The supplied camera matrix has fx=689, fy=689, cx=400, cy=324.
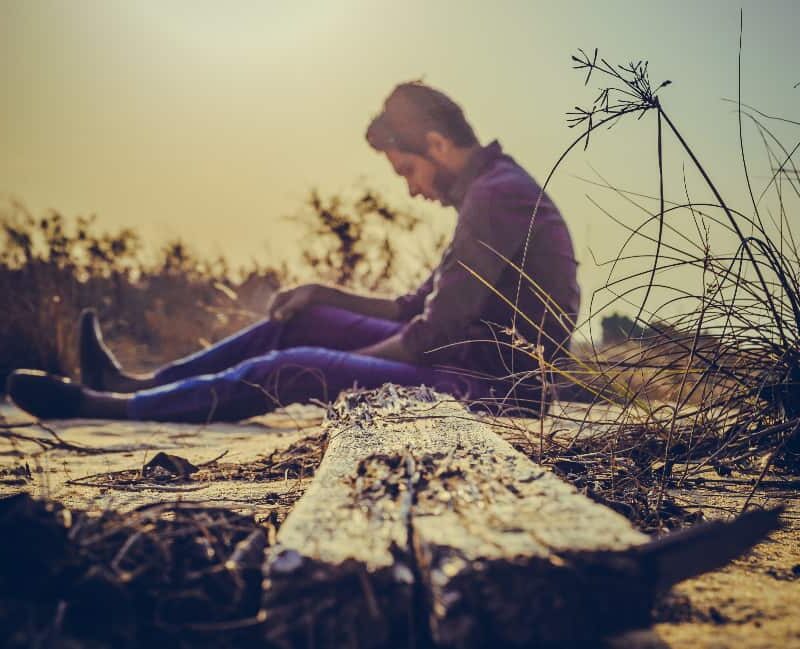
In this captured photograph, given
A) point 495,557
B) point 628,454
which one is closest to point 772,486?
point 628,454

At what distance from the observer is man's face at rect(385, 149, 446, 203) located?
153 inches

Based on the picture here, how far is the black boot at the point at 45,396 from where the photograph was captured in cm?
377

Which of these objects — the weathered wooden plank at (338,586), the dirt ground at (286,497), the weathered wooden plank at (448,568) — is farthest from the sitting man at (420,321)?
the weathered wooden plank at (338,586)

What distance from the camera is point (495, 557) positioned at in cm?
85

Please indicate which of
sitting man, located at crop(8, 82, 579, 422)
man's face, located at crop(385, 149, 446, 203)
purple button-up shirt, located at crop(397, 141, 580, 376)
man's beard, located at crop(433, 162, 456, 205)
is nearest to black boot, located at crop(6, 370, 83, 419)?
sitting man, located at crop(8, 82, 579, 422)

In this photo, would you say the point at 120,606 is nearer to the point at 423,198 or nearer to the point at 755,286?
the point at 755,286

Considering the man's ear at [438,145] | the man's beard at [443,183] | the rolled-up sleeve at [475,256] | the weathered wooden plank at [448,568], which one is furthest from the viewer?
the man's beard at [443,183]

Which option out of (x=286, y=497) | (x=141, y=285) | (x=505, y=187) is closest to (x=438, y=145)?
(x=505, y=187)

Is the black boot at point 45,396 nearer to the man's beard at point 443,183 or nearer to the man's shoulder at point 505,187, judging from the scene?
the man's beard at point 443,183

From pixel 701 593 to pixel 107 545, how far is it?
91cm

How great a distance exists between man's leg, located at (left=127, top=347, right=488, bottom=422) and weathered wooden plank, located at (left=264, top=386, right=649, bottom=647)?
2314 millimetres

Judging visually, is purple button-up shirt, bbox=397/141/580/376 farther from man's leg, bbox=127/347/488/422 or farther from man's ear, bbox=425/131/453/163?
man's ear, bbox=425/131/453/163

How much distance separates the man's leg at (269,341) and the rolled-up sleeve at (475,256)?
1029mm

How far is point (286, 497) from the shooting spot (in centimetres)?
180
